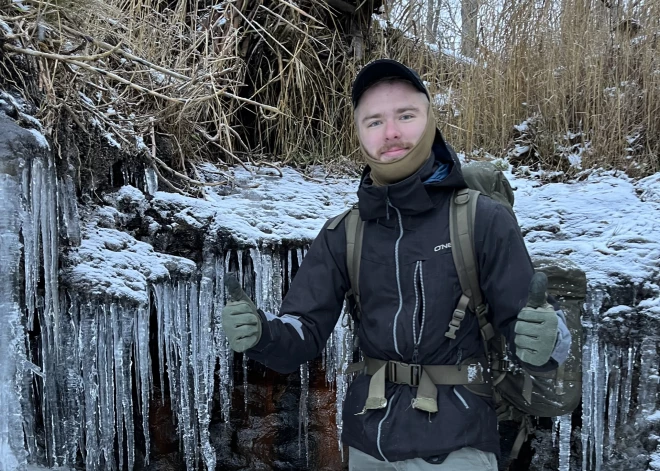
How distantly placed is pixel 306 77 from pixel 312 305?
3.21 metres

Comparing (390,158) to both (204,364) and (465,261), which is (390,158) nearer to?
(465,261)

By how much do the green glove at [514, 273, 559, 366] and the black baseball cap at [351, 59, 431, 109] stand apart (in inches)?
28.5

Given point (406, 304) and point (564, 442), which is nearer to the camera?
point (406, 304)

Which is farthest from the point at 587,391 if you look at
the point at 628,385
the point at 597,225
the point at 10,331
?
the point at 10,331

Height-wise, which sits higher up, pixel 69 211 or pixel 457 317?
pixel 69 211

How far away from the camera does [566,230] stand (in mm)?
3096

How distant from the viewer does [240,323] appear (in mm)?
1681

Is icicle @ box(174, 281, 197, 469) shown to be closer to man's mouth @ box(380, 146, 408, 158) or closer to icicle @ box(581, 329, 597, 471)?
man's mouth @ box(380, 146, 408, 158)

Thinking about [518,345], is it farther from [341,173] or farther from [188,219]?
[341,173]

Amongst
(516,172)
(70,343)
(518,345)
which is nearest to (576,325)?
(518,345)

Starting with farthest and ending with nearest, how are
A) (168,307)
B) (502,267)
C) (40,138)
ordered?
(168,307), (40,138), (502,267)

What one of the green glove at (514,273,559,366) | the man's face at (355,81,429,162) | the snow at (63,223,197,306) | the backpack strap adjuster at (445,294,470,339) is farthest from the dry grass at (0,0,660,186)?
the green glove at (514,273,559,366)

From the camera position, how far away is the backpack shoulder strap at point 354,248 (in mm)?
1870

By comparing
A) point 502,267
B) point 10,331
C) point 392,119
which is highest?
point 392,119
